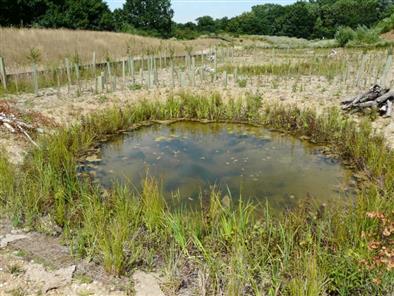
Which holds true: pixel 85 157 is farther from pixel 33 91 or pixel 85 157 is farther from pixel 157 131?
pixel 33 91

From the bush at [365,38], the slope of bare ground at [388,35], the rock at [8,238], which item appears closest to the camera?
the rock at [8,238]

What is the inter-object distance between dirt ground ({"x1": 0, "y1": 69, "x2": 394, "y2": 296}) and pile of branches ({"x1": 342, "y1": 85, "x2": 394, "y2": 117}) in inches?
11.9

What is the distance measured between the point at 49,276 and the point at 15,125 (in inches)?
156

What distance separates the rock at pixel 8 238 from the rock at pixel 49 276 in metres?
0.45

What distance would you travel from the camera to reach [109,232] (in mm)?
3141

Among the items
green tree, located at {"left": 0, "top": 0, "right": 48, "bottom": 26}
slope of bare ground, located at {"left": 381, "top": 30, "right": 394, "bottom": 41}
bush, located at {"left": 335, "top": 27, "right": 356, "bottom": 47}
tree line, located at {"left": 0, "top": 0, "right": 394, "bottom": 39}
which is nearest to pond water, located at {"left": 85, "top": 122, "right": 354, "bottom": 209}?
tree line, located at {"left": 0, "top": 0, "right": 394, "bottom": 39}

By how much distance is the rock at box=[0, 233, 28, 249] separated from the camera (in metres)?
3.16

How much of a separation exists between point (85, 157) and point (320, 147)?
4.21 meters

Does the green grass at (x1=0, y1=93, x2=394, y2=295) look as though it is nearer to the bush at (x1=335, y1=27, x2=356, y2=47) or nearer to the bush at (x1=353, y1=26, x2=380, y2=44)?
the bush at (x1=353, y1=26, x2=380, y2=44)

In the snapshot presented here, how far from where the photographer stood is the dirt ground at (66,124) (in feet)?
8.86

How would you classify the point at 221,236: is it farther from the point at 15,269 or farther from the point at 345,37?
the point at 345,37

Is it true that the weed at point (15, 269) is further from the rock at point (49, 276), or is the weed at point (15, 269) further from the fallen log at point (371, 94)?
the fallen log at point (371, 94)

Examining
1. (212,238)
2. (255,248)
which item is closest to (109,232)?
(212,238)

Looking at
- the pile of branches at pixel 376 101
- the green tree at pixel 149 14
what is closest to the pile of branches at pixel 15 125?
the pile of branches at pixel 376 101
